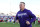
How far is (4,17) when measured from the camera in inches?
496

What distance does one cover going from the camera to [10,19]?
476 inches

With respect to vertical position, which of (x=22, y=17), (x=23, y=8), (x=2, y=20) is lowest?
(x=2, y=20)

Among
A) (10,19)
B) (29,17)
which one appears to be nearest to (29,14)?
(29,17)

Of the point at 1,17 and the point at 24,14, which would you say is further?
the point at 1,17

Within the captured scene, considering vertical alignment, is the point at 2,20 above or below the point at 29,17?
below

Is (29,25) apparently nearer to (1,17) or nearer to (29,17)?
(29,17)

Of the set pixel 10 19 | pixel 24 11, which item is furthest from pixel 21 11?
pixel 10 19

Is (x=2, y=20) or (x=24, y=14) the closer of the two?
(x=24, y=14)

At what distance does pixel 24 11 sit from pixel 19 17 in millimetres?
209

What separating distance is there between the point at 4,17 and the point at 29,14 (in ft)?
32.6

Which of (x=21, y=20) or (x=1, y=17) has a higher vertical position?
(x=21, y=20)

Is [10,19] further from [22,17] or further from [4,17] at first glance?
[22,17]

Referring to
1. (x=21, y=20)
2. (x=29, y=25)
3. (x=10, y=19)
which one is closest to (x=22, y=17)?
(x=21, y=20)

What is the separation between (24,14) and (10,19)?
9.34m
